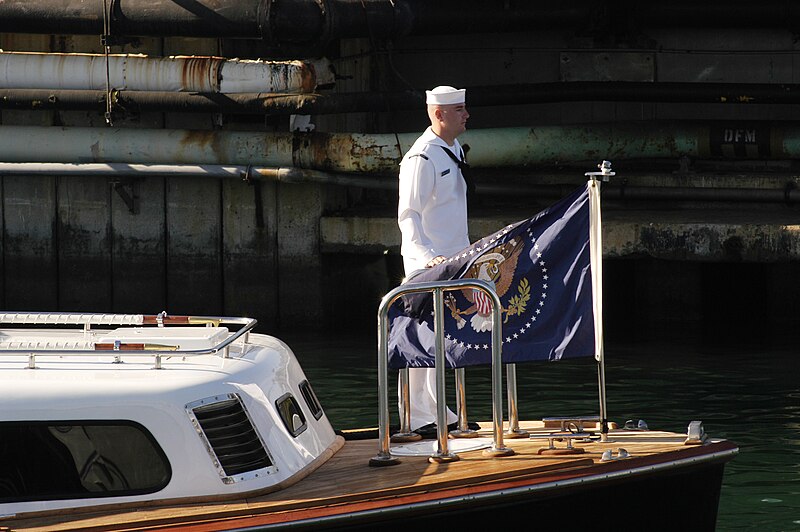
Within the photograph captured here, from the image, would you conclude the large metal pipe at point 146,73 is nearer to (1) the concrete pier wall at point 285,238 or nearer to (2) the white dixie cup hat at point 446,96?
(1) the concrete pier wall at point 285,238

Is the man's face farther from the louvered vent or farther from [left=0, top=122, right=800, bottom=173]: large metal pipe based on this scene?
[left=0, top=122, right=800, bottom=173]: large metal pipe

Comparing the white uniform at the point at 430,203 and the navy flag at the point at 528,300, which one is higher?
the white uniform at the point at 430,203

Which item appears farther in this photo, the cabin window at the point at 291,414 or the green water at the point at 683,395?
the green water at the point at 683,395

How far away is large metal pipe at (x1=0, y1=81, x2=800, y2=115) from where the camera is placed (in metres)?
14.8

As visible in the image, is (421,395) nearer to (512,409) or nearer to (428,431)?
(428,431)

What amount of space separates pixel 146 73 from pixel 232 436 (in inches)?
372

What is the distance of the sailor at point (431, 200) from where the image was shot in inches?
296

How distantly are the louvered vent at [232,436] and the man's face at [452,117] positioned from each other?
6.88 ft

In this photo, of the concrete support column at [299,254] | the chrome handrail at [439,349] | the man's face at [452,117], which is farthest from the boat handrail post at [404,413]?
the concrete support column at [299,254]

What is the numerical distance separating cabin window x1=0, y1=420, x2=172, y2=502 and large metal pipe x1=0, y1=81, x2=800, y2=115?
351 inches

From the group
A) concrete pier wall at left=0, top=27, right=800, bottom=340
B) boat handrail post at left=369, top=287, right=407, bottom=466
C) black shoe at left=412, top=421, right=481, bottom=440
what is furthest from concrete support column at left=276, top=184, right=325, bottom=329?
boat handrail post at left=369, top=287, right=407, bottom=466

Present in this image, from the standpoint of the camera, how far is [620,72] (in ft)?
60.1

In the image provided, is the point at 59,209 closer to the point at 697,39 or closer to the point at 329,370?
the point at 329,370

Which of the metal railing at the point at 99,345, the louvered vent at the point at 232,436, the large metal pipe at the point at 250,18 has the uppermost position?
the large metal pipe at the point at 250,18
